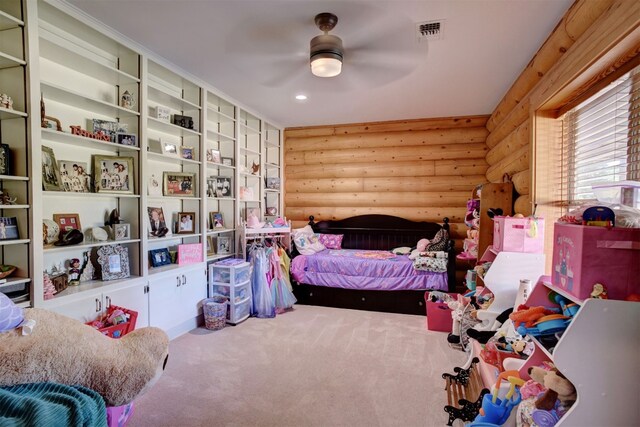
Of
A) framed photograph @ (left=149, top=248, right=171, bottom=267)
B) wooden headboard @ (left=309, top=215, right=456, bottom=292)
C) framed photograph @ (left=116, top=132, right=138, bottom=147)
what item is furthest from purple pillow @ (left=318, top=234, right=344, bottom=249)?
framed photograph @ (left=116, top=132, right=138, bottom=147)

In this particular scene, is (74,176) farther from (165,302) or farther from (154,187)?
(165,302)

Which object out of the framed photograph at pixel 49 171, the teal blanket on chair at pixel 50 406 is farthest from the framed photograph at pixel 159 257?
the teal blanket on chair at pixel 50 406

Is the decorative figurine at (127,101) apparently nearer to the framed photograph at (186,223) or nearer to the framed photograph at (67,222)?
A: the framed photograph at (67,222)

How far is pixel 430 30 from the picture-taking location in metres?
2.24

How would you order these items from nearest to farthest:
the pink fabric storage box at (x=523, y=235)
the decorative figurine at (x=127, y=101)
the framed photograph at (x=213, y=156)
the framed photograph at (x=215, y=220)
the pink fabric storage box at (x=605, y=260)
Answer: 1. the pink fabric storage box at (x=605, y=260)
2. the pink fabric storage box at (x=523, y=235)
3. the decorative figurine at (x=127, y=101)
4. the framed photograph at (x=213, y=156)
5. the framed photograph at (x=215, y=220)

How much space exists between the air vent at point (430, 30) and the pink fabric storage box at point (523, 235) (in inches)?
55.7

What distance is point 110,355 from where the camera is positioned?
121 centimetres

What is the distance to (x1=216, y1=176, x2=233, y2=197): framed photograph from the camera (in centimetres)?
388

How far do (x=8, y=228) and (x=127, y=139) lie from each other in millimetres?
1071

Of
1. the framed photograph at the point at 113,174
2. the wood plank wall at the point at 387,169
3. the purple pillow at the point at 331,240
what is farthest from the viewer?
the purple pillow at the point at 331,240

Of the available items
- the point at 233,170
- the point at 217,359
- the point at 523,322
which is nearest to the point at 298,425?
the point at 217,359

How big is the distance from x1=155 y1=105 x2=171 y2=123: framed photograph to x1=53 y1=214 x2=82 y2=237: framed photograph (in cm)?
113

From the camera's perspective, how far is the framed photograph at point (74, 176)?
2.39 meters

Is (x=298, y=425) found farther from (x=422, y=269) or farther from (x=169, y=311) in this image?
(x=422, y=269)
